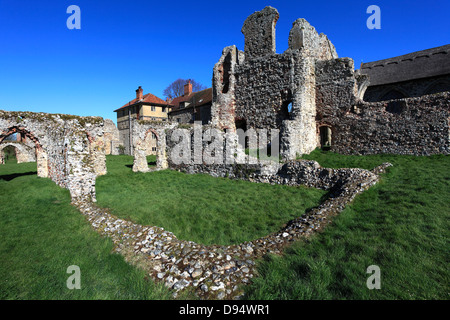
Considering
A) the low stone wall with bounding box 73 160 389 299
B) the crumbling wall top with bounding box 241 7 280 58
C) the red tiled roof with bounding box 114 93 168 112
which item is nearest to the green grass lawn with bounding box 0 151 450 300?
the low stone wall with bounding box 73 160 389 299

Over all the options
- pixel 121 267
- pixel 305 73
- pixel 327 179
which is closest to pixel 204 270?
pixel 121 267

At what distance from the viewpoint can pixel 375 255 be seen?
4.32 meters

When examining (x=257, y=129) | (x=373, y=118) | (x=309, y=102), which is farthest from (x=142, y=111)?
(x=373, y=118)

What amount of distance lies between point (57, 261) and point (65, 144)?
737 cm

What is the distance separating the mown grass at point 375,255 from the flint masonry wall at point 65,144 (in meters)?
8.41

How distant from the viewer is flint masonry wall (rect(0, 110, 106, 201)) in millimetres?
9133

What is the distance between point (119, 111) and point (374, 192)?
148ft

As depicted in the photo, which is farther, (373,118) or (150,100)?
(150,100)

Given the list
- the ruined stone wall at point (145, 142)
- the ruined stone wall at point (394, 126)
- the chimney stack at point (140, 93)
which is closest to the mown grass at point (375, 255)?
the ruined stone wall at point (394, 126)

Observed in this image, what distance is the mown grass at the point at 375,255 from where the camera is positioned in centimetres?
347

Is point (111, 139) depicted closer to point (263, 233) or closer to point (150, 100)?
point (150, 100)

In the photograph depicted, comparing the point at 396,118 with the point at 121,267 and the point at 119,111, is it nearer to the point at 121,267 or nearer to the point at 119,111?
the point at 121,267

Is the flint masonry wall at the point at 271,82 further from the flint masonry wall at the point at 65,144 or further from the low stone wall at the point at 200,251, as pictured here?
the flint masonry wall at the point at 65,144

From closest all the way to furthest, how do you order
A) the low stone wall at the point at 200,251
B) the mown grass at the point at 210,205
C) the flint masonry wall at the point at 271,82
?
the low stone wall at the point at 200,251 < the mown grass at the point at 210,205 < the flint masonry wall at the point at 271,82
